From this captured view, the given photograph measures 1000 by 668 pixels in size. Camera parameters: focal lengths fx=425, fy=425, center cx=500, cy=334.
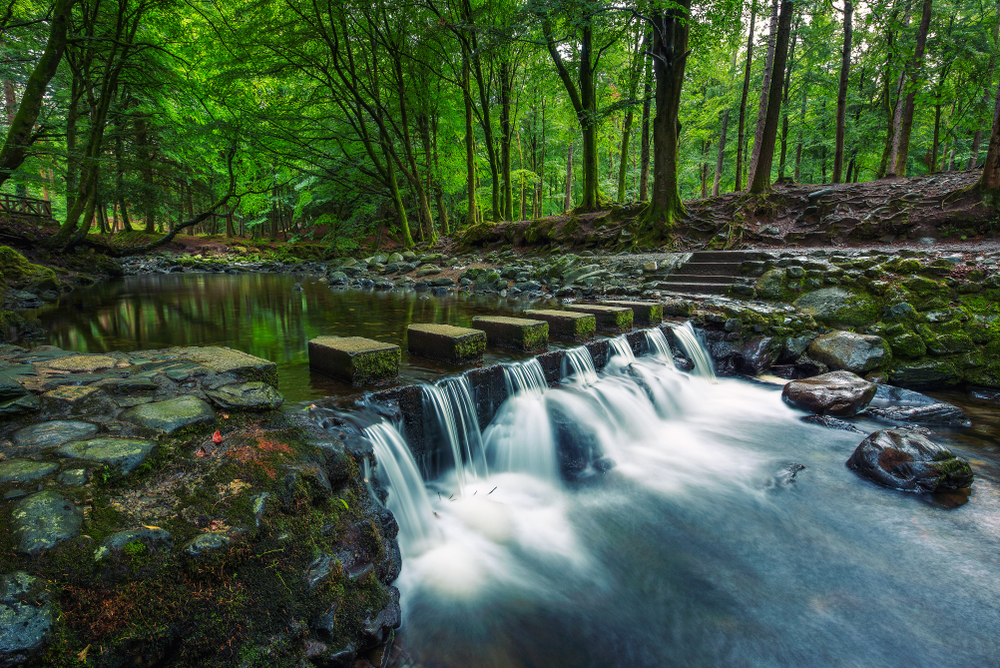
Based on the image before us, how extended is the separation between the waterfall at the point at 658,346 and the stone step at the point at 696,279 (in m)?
2.93

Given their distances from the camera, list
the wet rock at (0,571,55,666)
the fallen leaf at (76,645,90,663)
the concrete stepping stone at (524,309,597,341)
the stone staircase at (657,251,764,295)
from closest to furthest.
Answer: the wet rock at (0,571,55,666) < the fallen leaf at (76,645,90,663) < the concrete stepping stone at (524,309,597,341) < the stone staircase at (657,251,764,295)

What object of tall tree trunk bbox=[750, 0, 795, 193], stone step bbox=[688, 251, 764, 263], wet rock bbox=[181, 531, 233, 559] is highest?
tall tree trunk bbox=[750, 0, 795, 193]

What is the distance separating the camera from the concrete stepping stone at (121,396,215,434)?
2.18 meters

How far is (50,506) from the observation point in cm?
155

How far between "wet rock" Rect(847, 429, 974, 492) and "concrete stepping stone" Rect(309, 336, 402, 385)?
455cm

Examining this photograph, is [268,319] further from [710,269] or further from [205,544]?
[710,269]

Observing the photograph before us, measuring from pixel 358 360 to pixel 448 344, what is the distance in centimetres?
99

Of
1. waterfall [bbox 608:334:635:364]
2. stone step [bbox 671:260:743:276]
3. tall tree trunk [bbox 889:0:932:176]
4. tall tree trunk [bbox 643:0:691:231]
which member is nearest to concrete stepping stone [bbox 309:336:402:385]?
waterfall [bbox 608:334:635:364]

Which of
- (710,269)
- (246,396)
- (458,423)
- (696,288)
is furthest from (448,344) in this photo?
(710,269)

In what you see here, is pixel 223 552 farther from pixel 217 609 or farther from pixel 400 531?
pixel 400 531

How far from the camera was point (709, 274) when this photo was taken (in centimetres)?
888

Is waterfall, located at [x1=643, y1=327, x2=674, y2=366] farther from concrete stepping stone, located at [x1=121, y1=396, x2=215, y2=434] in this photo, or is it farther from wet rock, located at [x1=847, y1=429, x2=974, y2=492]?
concrete stepping stone, located at [x1=121, y1=396, x2=215, y2=434]

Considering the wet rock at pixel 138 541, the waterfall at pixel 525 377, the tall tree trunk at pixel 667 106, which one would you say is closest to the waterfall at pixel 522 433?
the waterfall at pixel 525 377

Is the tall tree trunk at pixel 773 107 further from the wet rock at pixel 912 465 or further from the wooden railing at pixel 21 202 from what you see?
the wooden railing at pixel 21 202
